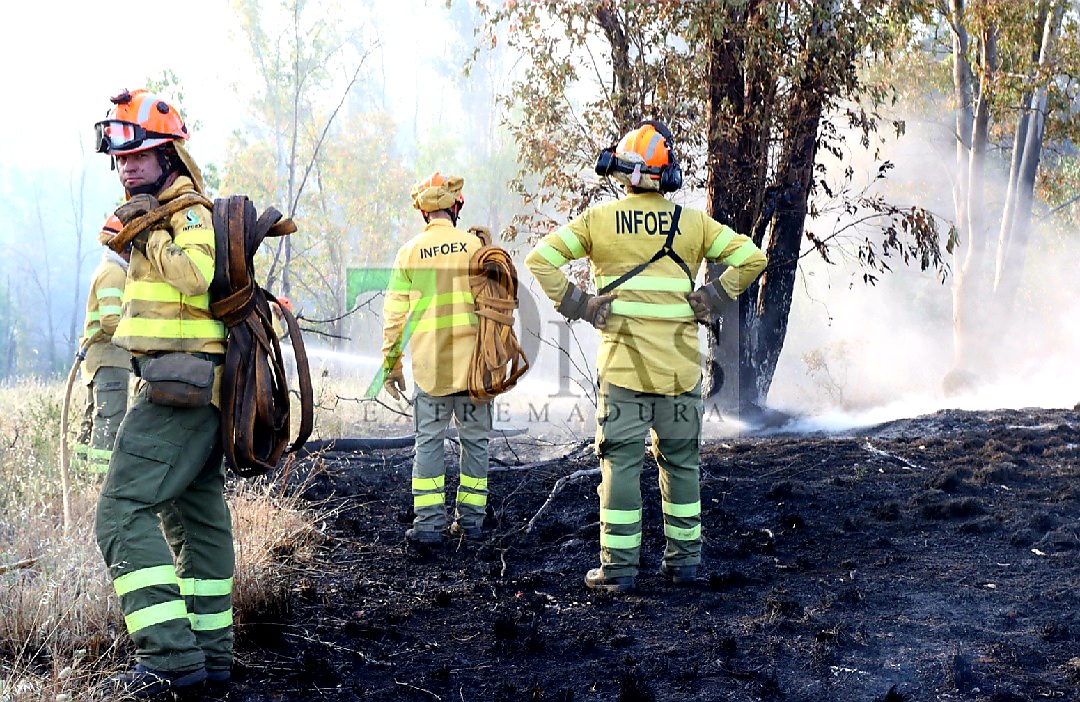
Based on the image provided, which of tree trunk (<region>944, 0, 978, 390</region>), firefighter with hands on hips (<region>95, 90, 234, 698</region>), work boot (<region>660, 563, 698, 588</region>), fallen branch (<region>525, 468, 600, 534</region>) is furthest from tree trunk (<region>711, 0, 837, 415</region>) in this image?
tree trunk (<region>944, 0, 978, 390</region>)

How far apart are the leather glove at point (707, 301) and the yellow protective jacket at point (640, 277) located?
3 cm

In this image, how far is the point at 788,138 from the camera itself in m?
9.29

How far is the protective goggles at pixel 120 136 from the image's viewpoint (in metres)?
3.44

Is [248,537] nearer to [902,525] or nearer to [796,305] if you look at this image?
[902,525]

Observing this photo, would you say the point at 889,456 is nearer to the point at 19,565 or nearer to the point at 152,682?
the point at 152,682

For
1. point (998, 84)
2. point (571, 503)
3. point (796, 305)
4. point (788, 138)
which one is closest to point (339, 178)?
point (796, 305)

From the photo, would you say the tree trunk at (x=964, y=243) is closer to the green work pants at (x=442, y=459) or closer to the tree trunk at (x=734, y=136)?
the tree trunk at (x=734, y=136)

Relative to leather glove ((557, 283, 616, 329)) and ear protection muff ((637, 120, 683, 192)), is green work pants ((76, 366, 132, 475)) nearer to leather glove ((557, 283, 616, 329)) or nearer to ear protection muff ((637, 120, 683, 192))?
leather glove ((557, 283, 616, 329))

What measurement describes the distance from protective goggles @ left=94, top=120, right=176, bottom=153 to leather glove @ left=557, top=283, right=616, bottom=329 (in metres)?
2.11

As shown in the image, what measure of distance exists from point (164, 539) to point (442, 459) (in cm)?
275

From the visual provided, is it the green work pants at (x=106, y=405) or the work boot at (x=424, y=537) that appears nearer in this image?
the work boot at (x=424, y=537)

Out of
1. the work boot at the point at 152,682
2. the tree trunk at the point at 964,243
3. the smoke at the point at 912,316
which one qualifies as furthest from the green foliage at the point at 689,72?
the smoke at the point at 912,316

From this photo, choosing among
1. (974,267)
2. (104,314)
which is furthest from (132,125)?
(974,267)

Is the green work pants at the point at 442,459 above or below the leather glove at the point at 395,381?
below
